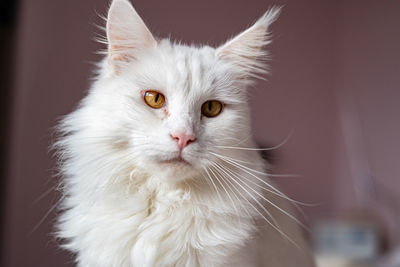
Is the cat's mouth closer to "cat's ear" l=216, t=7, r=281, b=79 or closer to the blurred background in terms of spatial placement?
"cat's ear" l=216, t=7, r=281, b=79

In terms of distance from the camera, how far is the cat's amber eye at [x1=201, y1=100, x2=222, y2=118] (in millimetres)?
964

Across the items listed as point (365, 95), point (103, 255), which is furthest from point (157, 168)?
point (365, 95)

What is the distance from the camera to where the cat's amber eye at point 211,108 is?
964 mm

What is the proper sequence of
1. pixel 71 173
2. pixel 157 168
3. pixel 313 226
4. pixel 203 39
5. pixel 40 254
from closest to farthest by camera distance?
pixel 157 168, pixel 71 173, pixel 40 254, pixel 203 39, pixel 313 226

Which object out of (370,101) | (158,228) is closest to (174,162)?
(158,228)

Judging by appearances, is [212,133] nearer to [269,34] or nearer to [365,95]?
[269,34]

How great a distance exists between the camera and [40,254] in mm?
2352

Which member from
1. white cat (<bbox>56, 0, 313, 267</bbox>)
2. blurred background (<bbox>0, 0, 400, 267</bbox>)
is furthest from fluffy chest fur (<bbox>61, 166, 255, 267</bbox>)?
blurred background (<bbox>0, 0, 400, 267</bbox>)

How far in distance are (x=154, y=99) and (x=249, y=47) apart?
11.4 inches

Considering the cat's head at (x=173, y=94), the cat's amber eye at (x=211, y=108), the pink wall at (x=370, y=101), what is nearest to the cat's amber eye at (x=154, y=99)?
the cat's head at (x=173, y=94)

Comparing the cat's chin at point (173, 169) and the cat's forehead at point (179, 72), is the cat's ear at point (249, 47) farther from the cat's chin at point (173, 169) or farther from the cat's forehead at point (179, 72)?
the cat's chin at point (173, 169)

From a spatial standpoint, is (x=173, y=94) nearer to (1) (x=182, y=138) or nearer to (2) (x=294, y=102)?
(1) (x=182, y=138)

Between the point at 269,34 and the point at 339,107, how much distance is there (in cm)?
308

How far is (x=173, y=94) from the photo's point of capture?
91 cm
